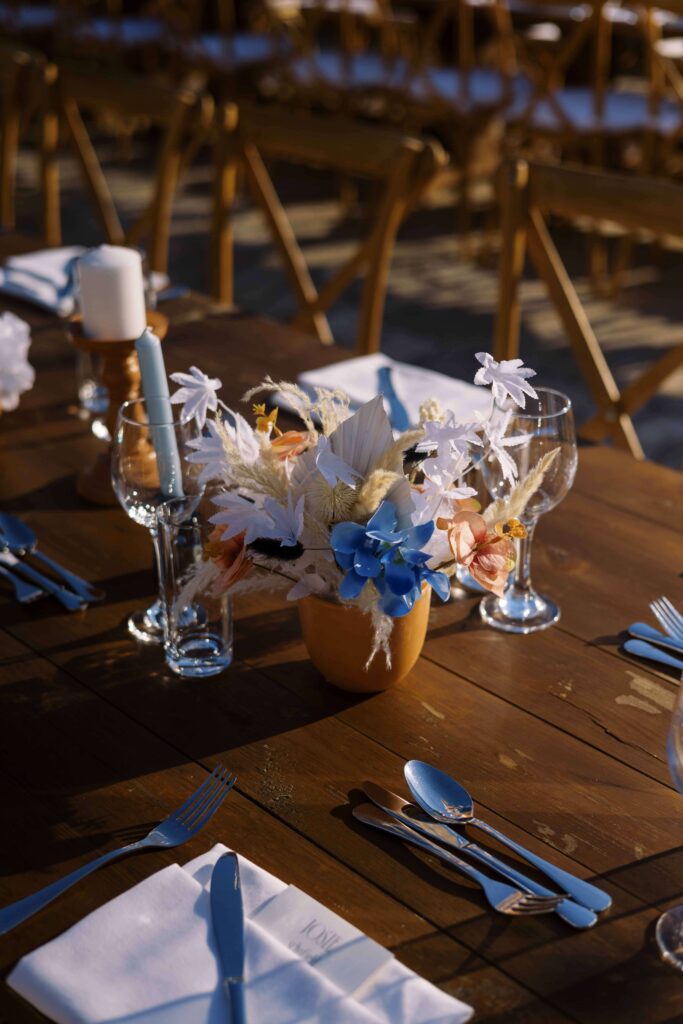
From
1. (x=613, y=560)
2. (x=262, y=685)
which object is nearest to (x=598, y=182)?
(x=613, y=560)

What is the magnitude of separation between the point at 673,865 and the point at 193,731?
40 cm

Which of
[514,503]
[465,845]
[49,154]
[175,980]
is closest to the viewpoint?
[175,980]

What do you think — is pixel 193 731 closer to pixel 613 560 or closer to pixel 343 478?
pixel 343 478

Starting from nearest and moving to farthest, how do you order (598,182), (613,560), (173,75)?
(613,560) → (598,182) → (173,75)

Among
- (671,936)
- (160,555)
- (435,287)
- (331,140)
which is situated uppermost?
(331,140)

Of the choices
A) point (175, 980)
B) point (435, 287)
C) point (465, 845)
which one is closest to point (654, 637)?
point (465, 845)

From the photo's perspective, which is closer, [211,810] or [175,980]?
[175,980]

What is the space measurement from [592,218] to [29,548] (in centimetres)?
111

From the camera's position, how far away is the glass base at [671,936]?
80 cm

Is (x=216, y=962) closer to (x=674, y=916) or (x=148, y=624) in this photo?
(x=674, y=916)

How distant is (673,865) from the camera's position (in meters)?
0.87

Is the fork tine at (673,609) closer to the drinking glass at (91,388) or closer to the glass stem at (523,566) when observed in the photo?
the glass stem at (523,566)

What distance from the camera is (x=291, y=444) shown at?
1035 mm

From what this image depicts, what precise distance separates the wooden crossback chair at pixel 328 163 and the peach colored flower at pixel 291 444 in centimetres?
122
